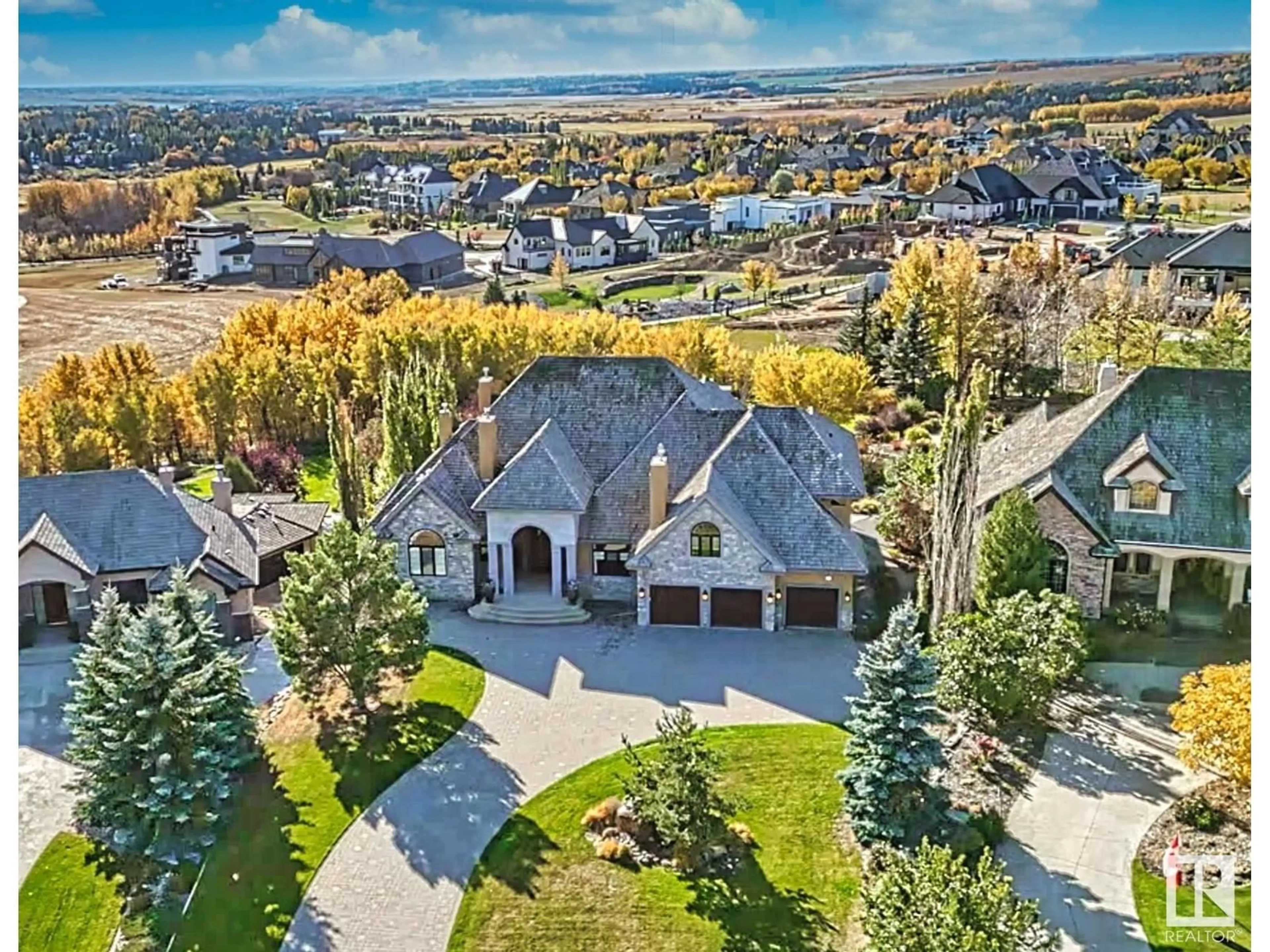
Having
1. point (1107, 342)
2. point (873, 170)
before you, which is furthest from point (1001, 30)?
point (873, 170)

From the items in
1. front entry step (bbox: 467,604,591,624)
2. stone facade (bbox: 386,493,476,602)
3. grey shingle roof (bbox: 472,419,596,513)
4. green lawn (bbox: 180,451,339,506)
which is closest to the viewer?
front entry step (bbox: 467,604,591,624)

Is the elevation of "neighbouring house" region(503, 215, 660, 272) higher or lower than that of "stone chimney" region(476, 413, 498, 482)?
higher

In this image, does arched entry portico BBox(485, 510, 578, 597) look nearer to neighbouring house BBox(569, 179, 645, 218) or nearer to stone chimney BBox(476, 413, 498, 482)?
stone chimney BBox(476, 413, 498, 482)

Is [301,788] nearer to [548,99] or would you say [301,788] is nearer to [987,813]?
[987,813]

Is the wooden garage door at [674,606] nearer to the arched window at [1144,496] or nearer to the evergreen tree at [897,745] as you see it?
the evergreen tree at [897,745]

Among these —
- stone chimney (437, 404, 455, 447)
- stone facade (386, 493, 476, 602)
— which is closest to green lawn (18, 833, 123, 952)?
stone facade (386, 493, 476, 602)

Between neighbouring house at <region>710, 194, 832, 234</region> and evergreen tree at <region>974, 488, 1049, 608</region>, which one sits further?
neighbouring house at <region>710, 194, 832, 234</region>
